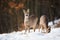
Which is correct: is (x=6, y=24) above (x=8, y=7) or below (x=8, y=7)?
below

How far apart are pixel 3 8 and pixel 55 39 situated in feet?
16.4

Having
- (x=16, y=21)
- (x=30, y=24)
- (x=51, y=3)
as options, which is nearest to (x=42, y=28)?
(x=30, y=24)

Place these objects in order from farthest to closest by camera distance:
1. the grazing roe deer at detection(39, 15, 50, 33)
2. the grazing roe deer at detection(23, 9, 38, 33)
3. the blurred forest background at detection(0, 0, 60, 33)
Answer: the blurred forest background at detection(0, 0, 60, 33) → the grazing roe deer at detection(39, 15, 50, 33) → the grazing roe deer at detection(23, 9, 38, 33)

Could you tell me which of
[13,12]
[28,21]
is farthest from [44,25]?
[13,12]

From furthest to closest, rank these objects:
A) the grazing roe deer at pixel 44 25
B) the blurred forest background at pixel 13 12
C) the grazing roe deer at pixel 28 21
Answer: the blurred forest background at pixel 13 12, the grazing roe deer at pixel 44 25, the grazing roe deer at pixel 28 21

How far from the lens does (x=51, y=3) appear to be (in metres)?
12.0

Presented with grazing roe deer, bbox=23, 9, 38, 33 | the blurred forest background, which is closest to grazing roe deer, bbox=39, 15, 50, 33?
grazing roe deer, bbox=23, 9, 38, 33

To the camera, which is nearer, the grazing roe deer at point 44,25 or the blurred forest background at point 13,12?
the grazing roe deer at point 44,25

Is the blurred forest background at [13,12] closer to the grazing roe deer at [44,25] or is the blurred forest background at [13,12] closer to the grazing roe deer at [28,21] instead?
the grazing roe deer at [28,21]

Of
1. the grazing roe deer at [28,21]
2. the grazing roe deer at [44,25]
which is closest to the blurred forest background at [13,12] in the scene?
the grazing roe deer at [28,21]

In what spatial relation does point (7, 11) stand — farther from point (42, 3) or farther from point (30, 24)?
point (30, 24)

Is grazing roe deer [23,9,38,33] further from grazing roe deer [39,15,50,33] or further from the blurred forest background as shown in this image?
the blurred forest background

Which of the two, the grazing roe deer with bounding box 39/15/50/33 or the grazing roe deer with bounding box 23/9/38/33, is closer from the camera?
the grazing roe deer with bounding box 23/9/38/33

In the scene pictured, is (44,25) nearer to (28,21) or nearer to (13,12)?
(28,21)
